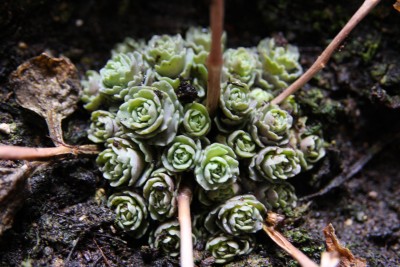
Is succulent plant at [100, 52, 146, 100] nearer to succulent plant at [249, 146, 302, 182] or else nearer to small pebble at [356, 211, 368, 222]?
succulent plant at [249, 146, 302, 182]

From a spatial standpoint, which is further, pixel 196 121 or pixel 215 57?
pixel 196 121

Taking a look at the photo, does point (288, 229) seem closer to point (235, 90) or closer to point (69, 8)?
point (235, 90)

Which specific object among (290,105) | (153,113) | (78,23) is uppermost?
(78,23)

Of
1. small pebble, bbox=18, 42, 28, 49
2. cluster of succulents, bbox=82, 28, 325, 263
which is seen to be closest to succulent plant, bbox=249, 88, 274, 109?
cluster of succulents, bbox=82, 28, 325, 263

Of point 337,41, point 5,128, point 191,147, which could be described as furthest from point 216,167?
point 5,128

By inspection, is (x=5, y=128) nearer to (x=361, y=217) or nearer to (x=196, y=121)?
(x=196, y=121)

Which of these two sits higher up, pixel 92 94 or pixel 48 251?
pixel 92 94
